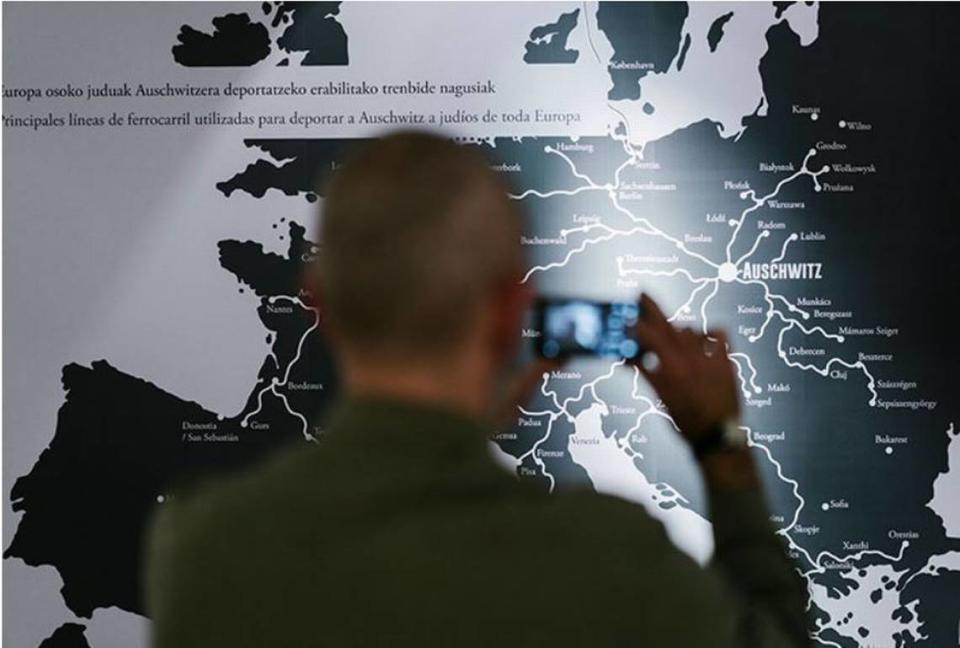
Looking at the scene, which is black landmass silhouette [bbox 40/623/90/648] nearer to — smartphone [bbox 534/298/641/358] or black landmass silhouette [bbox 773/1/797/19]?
smartphone [bbox 534/298/641/358]

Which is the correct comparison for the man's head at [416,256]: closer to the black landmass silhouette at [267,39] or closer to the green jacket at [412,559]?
the green jacket at [412,559]

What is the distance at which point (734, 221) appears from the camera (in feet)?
7.81

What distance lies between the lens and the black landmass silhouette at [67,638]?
240 centimetres

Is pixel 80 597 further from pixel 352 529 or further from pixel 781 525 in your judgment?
pixel 352 529

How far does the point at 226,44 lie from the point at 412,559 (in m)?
1.98

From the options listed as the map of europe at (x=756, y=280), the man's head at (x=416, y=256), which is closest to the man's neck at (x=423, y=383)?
the man's head at (x=416, y=256)

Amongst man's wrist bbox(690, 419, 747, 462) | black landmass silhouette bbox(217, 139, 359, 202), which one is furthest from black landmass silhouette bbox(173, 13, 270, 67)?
man's wrist bbox(690, 419, 747, 462)

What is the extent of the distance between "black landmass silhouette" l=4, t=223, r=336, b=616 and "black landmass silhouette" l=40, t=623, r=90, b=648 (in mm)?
39

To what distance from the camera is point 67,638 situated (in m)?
2.41

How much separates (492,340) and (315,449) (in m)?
0.16

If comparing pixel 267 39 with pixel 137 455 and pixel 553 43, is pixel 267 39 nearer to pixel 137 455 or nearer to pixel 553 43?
pixel 553 43

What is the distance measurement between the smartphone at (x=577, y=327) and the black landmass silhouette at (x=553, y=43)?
1.28 m

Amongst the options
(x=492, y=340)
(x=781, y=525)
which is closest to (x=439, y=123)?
(x=781, y=525)

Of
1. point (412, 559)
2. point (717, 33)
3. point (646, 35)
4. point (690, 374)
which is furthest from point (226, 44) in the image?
point (412, 559)
